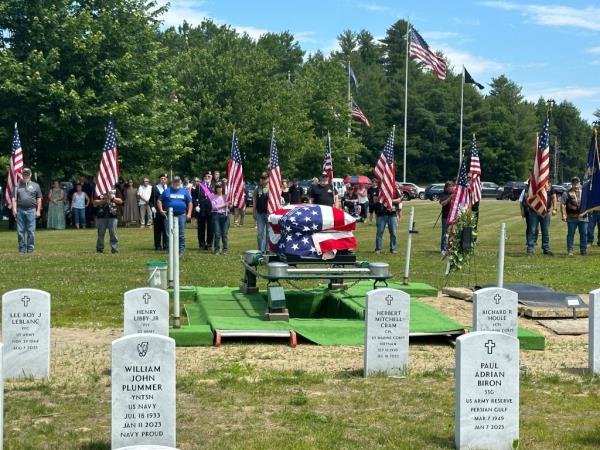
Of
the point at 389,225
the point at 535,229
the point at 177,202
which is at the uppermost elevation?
the point at 177,202

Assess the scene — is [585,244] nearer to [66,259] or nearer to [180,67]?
[66,259]

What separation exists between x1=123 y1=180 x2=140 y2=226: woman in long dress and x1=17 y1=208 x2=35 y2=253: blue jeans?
1463cm

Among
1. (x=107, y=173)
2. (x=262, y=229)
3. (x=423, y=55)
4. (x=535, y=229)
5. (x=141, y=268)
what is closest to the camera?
(x=141, y=268)

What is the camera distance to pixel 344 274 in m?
14.1

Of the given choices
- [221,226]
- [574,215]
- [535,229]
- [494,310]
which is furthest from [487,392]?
[574,215]

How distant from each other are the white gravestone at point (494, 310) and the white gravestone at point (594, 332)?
941mm

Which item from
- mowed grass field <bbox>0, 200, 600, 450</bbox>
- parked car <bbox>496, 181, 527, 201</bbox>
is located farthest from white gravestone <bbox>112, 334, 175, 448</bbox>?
parked car <bbox>496, 181, 527, 201</bbox>

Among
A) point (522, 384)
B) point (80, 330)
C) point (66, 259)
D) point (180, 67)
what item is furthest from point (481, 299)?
point (180, 67)

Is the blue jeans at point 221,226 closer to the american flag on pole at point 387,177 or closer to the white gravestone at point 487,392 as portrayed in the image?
the american flag on pole at point 387,177

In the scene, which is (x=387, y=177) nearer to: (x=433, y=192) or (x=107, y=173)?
(x=107, y=173)

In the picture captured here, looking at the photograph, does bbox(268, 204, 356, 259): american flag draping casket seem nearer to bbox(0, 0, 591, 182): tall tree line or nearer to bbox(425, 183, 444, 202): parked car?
bbox(0, 0, 591, 182): tall tree line

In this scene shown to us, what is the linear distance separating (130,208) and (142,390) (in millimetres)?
32821

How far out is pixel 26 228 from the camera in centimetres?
2423

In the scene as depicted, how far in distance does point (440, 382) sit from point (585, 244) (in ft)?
54.0
